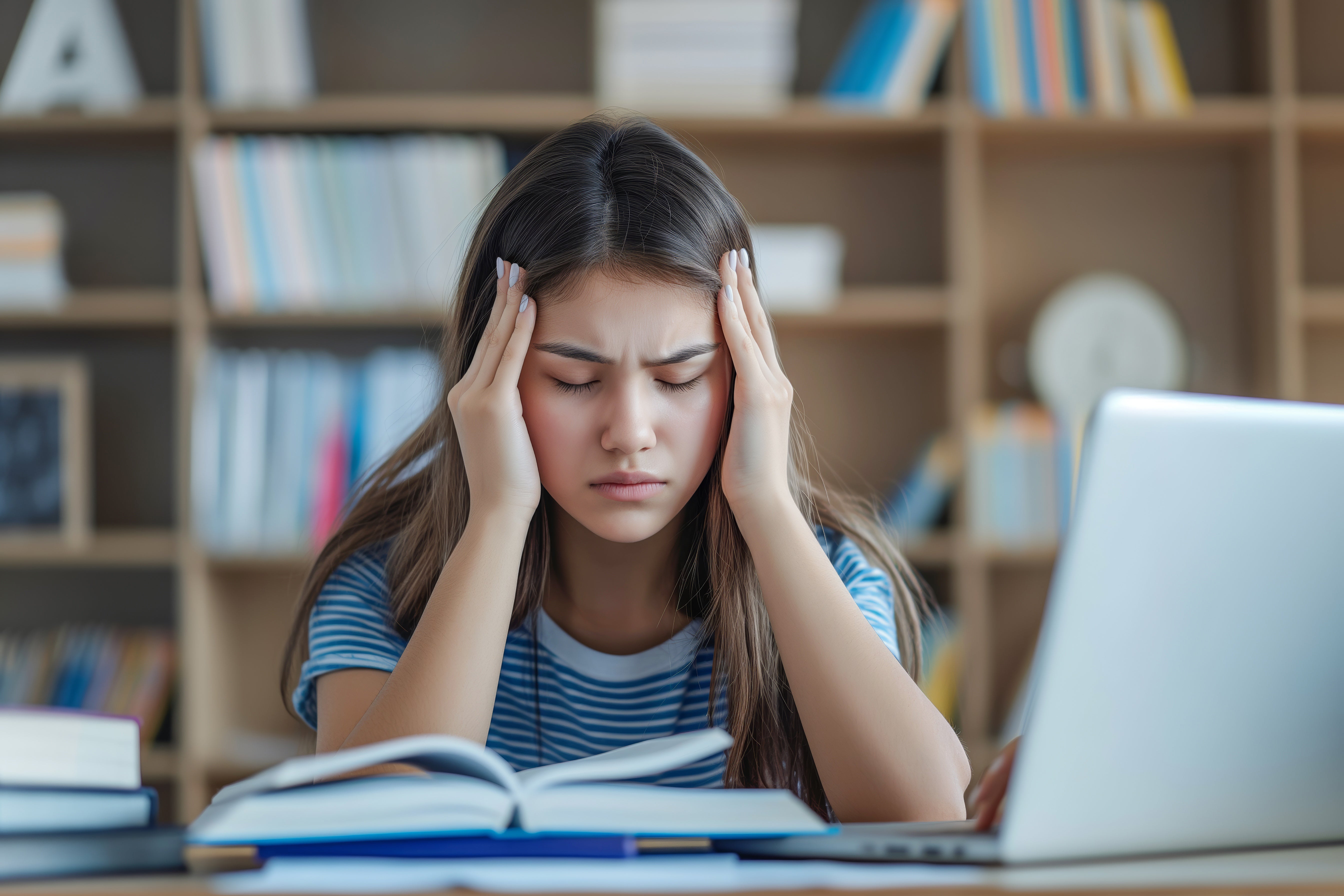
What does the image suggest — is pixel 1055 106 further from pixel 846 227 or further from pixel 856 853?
pixel 856 853

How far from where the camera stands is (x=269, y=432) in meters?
2.08

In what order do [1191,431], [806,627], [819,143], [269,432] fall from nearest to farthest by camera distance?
[1191,431] → [806,627] → [269,432] → [819,143]

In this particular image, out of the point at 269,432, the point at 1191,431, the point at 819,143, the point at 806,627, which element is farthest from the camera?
the point at 819,143

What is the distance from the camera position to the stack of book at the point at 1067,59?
2100 mm

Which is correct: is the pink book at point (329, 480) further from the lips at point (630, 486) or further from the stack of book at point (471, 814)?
the stack of book at point (471, 814)

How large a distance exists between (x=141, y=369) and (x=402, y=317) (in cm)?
64

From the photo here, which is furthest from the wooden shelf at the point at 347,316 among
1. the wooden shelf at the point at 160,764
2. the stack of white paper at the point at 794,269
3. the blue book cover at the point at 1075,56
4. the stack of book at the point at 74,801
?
the stack of book at the point at 74,801

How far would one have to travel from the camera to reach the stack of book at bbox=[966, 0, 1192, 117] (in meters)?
2.10

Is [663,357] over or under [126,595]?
over

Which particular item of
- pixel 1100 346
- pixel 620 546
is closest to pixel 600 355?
pixel 620 546

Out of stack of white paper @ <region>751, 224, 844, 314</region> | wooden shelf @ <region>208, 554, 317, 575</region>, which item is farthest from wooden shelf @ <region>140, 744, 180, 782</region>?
stack of white paper @ <region>751, 224, 844, 314</region>

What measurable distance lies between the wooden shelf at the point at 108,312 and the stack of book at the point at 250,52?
1.30 feet

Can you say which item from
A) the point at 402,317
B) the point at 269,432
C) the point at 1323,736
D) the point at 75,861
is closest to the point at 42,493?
the point at 269,432

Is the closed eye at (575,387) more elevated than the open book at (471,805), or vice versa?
the closed eye at (575,387)
